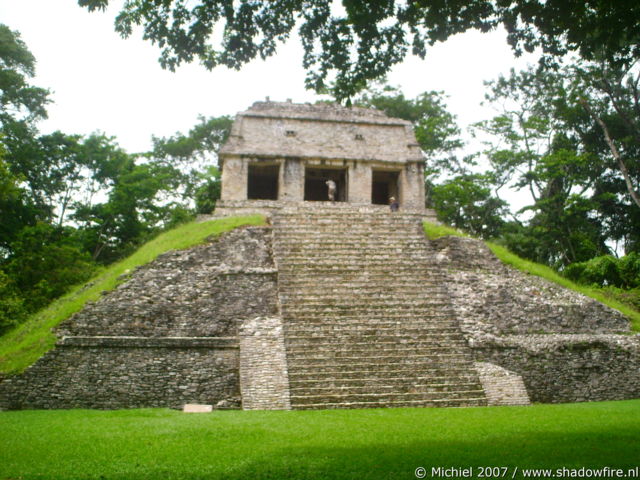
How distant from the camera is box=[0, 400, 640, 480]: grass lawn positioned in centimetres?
489

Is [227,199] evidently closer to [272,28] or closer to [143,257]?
[143,257]

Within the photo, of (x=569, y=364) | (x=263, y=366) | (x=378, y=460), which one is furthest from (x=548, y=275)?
(x=378, y=460)

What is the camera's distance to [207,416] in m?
8.33

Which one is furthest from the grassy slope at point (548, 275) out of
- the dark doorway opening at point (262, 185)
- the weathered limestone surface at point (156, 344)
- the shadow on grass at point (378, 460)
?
the dark doorway opening at point (262, 185)

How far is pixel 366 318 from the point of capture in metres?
11.6

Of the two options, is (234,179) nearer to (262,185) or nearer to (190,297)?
(262,185)

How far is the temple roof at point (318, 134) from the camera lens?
20344mm

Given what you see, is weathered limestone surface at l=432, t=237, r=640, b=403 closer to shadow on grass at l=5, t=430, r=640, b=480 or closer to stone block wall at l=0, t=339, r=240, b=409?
stone block wall at l=0, t=339, r=240, b=409

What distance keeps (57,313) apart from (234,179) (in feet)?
29.2

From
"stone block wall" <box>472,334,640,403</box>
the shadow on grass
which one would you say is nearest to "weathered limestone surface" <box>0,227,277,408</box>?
the shadow on grass

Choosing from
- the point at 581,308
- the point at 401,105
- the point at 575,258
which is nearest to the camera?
the point at 581,308

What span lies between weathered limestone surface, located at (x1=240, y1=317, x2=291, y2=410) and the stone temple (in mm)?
27

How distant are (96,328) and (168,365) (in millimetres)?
1830

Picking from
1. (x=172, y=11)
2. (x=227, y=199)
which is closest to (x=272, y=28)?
(x=172, y=11)
